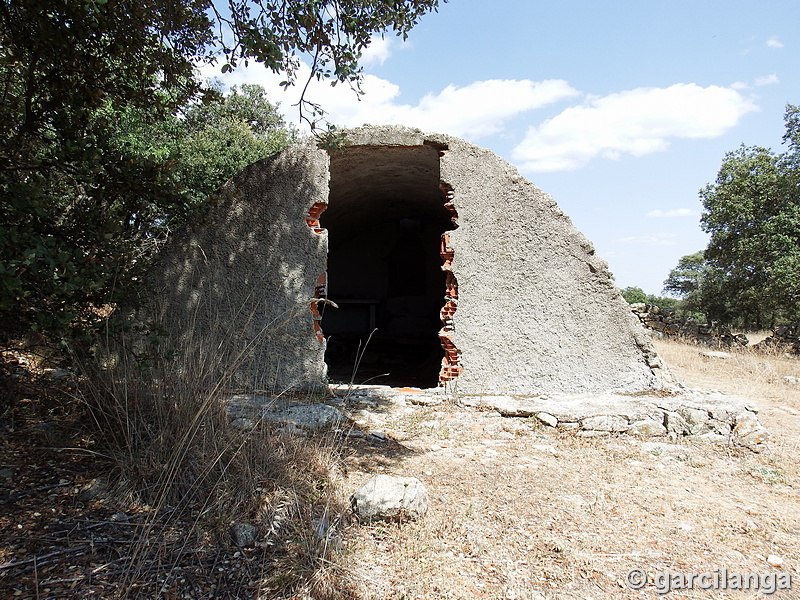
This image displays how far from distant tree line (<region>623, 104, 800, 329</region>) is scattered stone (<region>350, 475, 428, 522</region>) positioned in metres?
11.8

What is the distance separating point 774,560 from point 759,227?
42.6 feet

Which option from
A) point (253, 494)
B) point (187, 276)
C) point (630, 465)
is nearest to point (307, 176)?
point (187, 276)

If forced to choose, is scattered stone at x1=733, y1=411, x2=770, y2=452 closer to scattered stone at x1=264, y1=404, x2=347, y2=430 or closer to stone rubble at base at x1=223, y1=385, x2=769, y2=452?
stone rubble at base at x1=223, y1=385, x2=769, y2=452

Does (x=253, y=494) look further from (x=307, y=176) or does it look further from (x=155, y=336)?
(x=307, y=176)

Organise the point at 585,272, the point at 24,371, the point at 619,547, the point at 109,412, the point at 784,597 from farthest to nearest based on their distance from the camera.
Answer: the point at 585,272
the point at 24,371
the point at 109,412
the point at 619,547
the point at 784,597

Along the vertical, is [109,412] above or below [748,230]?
below

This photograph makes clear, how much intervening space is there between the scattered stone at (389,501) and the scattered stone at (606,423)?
2.40 metres

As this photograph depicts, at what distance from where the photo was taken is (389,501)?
10.5 ft

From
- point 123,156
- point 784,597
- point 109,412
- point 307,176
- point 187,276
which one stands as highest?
point 307,176

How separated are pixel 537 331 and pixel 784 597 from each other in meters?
3.45

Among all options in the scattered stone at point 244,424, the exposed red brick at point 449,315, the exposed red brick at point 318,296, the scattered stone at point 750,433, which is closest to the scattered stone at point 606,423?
the scattered stone at point 750,433

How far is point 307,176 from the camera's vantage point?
611cm

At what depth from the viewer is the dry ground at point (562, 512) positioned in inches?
107

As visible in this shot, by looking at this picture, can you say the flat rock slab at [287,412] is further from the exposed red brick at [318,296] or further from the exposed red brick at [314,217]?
the exposed red brick at [314,217]
